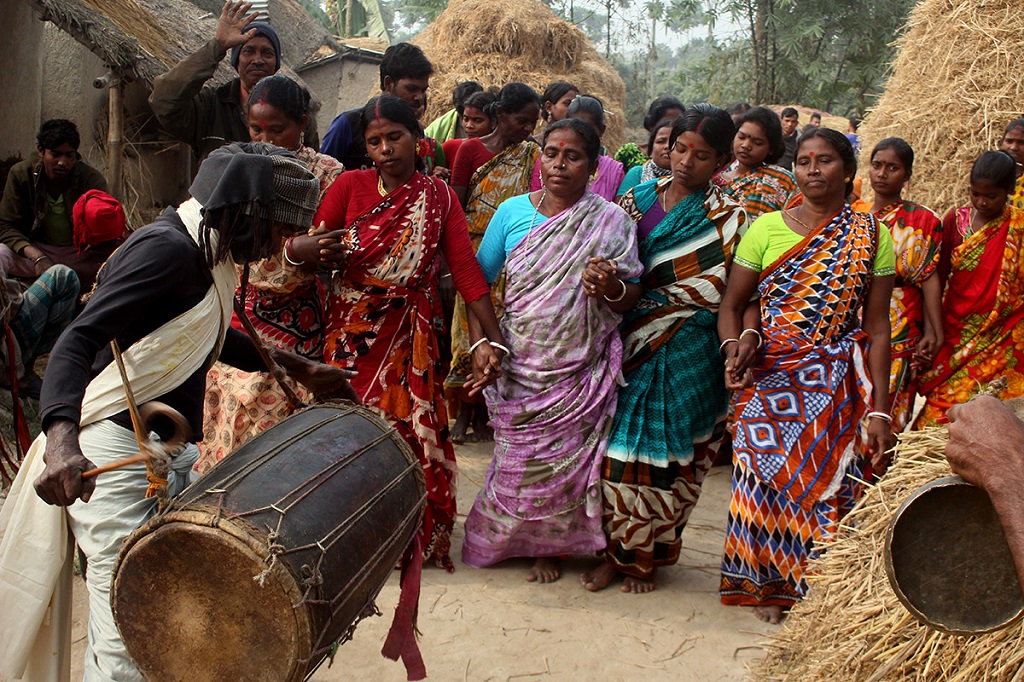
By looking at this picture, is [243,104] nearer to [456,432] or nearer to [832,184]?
[456,432]

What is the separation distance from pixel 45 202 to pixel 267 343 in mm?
2739

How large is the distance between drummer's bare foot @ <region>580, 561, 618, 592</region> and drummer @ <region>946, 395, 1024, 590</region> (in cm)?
270

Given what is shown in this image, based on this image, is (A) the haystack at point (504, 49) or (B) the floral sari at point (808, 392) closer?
(B) the floral sari at point (808, 392)

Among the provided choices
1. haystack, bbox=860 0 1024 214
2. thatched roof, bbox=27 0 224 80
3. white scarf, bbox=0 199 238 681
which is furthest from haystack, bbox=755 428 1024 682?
haystack, bbox=860 0 1024 214

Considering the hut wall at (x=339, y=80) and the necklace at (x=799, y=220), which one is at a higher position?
the necklace at (x=799, y=220)

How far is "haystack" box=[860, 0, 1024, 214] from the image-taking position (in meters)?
8.13

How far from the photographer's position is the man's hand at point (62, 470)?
85.0 inches

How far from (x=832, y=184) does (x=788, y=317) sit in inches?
23.9

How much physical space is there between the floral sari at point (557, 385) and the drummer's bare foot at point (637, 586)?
22 cm

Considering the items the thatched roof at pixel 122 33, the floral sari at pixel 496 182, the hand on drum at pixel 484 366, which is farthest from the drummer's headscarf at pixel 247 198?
the thatched roof at pixel 122 33

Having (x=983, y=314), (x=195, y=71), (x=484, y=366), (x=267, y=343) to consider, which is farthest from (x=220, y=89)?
(x=983, y=314)

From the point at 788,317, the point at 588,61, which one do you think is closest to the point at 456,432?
the point at 788,317

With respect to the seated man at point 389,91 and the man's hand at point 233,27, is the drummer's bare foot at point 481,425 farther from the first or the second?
the man's hand at point 233,27

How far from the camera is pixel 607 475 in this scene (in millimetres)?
4371
